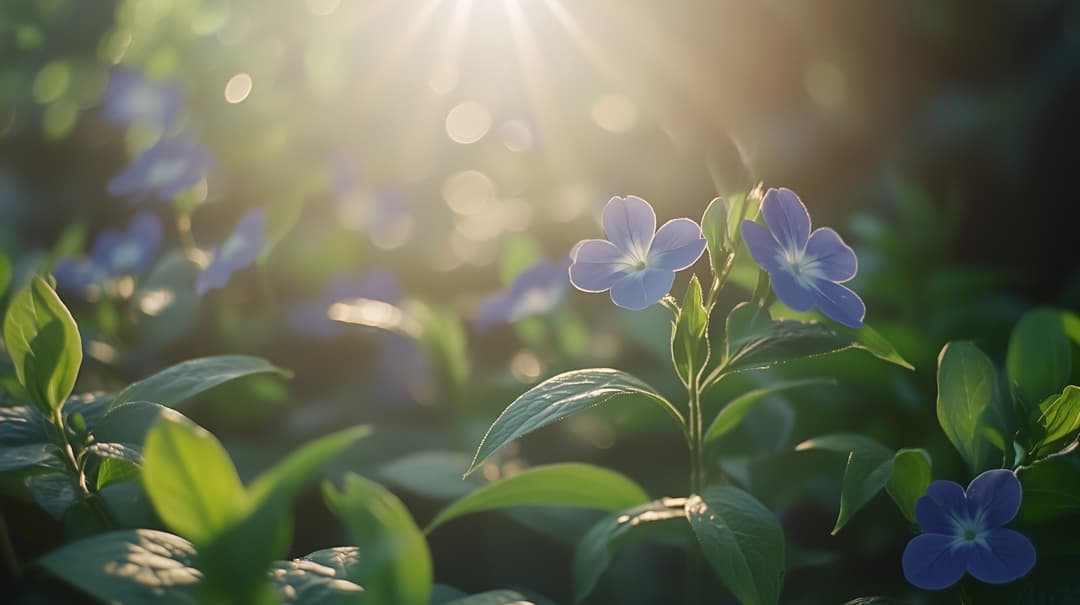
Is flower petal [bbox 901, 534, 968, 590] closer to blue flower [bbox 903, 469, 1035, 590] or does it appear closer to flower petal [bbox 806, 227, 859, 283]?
blue flower [bbox 903, 469, 1035, 590]

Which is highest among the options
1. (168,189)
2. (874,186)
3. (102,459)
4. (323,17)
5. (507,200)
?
(323,17)

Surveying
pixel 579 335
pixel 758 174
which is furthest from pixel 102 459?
pixel 579 335

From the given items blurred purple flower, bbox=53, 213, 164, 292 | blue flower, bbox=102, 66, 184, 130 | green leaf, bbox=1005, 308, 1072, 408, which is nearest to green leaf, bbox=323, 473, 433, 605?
green leaf, bbox=1005, 308, 1072, 408

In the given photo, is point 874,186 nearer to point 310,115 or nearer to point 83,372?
point 310,115

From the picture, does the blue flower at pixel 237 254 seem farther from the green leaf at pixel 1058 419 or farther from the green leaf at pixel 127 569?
the green leaf at pixel 1058 419

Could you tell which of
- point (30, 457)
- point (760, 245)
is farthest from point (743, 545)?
point (30, 457)

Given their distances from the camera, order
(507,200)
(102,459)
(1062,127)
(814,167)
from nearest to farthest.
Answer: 1. (102,459)
2. (507,200)
3. (1062,127)
4. (814,167)
